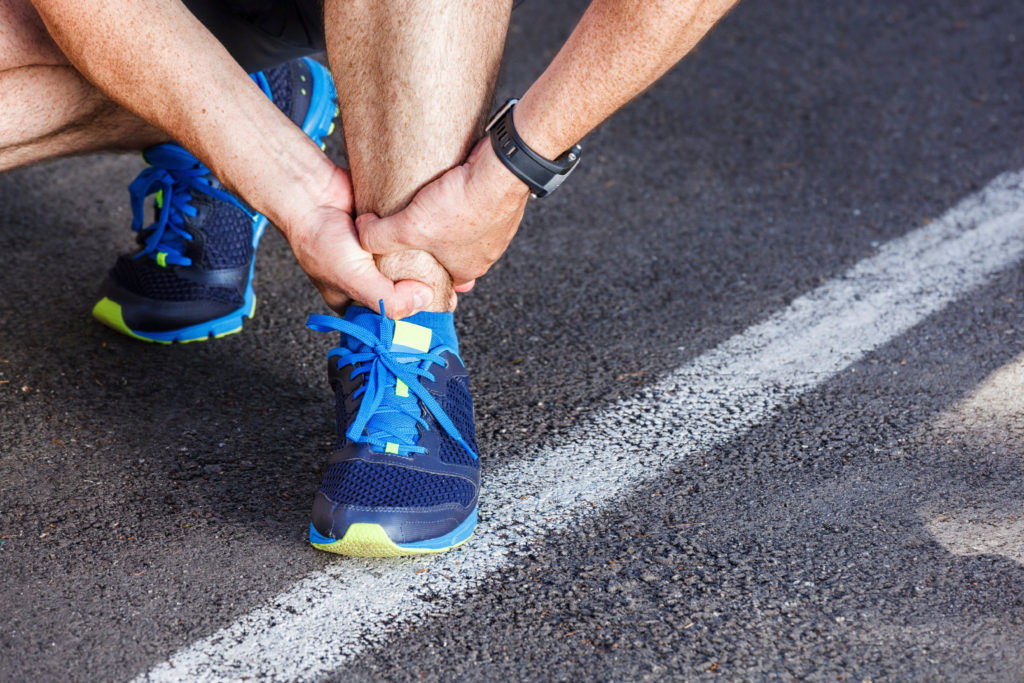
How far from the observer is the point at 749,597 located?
4.29ft

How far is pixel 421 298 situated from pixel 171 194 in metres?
0.68

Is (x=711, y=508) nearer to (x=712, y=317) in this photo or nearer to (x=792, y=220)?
(x=712, y=317)

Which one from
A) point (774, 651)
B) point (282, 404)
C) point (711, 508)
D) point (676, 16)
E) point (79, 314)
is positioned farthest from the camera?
point (79, 314)

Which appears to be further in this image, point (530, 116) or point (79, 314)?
point (79, 314)

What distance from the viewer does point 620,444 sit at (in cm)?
166

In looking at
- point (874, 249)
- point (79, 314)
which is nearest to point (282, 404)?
point (79, 314)

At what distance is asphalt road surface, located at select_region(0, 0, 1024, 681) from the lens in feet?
4.09

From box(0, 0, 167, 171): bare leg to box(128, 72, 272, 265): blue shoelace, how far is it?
3.0 inches

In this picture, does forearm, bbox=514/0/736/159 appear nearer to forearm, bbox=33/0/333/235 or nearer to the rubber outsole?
forearm, bbox=33/0/333/235

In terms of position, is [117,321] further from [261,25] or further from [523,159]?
[523,159]

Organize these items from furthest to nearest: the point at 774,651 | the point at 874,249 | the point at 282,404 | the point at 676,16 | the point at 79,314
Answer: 1. the point at 874,249
2. the point at 79,314
3. the point at 282,404
4. the point at 676,16
5. the point at 774,651

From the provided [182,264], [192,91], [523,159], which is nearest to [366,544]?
[523,159]

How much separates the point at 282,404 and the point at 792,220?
1.30 meters

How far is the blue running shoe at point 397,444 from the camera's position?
137 cm
